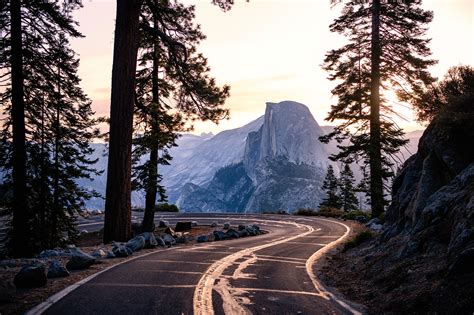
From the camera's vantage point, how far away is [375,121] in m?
23.1

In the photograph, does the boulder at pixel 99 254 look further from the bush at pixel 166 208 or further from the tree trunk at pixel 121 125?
the bush at pixel 166 208

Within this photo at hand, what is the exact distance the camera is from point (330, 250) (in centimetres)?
1311

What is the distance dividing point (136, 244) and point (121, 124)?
13.2 feet

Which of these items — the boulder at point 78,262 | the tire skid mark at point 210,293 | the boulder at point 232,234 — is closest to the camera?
the tire skid mark at point 210,293

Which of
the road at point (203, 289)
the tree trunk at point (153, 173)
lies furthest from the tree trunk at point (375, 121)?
the road at point (203, 289)

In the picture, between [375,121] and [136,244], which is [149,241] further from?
[375,121]

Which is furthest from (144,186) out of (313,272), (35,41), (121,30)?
(313,272)

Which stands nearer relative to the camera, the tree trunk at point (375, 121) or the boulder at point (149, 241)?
the boulder at point (149, 241)

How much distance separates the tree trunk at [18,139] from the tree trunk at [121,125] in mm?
3952

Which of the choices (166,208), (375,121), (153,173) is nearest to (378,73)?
(375,121)

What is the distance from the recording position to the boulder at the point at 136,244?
11.5 meters

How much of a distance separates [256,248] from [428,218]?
6840mm

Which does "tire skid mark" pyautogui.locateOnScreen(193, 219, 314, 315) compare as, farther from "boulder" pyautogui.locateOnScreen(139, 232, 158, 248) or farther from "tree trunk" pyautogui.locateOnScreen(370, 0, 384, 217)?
"tree trunk" pyautogui.locateOnScreen(370, 0, 384, 217)

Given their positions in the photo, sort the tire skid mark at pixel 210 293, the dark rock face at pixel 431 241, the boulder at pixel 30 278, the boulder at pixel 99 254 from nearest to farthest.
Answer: the dark rock face at pixel 431 241 → the tire skid mark at pixel 210 293 → the boulder at pixel 30 278 → the boulder at pixel 99 254
